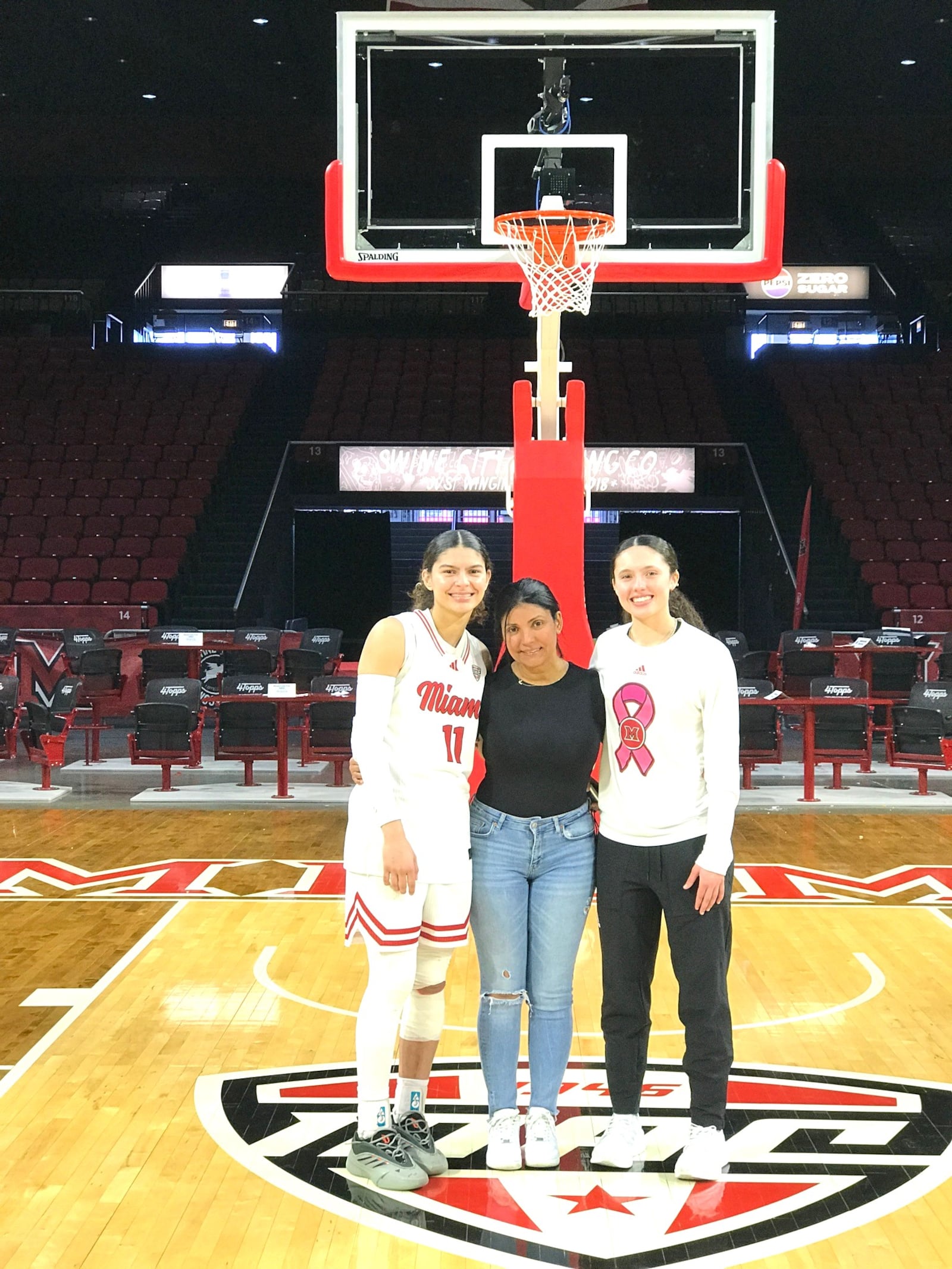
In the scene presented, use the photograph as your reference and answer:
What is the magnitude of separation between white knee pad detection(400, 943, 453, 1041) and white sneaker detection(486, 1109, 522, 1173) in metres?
0.28

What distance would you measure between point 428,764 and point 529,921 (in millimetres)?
520

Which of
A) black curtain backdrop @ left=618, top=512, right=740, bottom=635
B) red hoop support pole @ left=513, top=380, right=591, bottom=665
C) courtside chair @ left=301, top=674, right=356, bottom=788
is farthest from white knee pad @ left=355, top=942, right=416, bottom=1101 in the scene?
black curtain backdrop @ left=618, top=512, right=740, bottom=635

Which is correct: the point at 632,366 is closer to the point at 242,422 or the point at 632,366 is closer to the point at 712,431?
the point at 712,431

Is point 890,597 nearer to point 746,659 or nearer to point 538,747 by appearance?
point 746,659

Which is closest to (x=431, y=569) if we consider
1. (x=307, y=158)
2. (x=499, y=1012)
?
(x=499, y=1012)

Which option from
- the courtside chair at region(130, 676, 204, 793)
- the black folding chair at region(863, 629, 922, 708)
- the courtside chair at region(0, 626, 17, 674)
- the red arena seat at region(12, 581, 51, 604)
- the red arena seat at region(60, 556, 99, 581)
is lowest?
the courtside chair at region(130, 676, 204, 793)

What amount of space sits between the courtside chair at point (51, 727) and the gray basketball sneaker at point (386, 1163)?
276 inches

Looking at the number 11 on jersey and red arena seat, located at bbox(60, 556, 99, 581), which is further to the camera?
red arena seat, located at bbox(60, 556, 99, 581)

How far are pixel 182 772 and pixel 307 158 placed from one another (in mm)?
12285

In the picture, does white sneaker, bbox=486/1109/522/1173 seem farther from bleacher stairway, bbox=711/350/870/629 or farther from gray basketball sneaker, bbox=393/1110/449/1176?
bleacher stairway, bbox=711/350/870/629

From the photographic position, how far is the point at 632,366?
63.7ft

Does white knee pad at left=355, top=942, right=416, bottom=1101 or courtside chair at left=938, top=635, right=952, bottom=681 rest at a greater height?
courtside chair at left=938, top=635, right=952, bottom=681

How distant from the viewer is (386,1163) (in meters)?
3.53

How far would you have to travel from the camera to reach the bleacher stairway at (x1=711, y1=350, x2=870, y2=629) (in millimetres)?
15609
